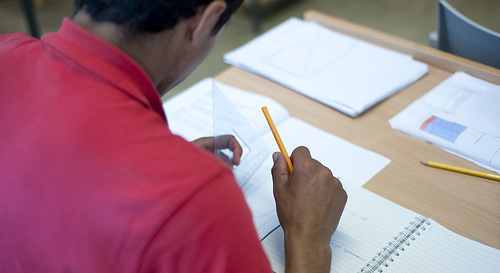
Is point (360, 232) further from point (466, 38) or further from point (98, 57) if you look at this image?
point (466, 38)

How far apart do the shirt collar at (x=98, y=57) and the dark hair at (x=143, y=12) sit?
3 cm

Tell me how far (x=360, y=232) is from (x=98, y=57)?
55 cm

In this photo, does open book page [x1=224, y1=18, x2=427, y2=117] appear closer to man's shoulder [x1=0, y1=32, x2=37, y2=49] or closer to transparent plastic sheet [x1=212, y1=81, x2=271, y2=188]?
transparent plastic sheet [x1=212, y1=81, x2=271, y2=188]

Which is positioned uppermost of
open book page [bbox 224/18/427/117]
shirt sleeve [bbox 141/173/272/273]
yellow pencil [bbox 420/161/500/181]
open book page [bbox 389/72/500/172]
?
shirt sleeve [bbox 141/173/272/273]

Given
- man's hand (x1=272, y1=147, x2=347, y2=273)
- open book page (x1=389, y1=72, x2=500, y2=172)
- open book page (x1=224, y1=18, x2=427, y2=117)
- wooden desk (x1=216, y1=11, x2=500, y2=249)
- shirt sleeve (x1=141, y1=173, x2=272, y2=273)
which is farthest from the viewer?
open book page (x1=224, y1=18, x2=427, y2=117)

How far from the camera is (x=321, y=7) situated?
3518 mm

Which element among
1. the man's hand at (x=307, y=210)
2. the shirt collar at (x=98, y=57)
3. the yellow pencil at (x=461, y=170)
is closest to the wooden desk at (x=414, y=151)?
the yellow pencil at (x=461, y=170)

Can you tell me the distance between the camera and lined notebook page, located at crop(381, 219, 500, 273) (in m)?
0.80

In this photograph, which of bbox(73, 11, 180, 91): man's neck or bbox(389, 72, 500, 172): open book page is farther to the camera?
bbox(389, 72, 500, 172): open book page

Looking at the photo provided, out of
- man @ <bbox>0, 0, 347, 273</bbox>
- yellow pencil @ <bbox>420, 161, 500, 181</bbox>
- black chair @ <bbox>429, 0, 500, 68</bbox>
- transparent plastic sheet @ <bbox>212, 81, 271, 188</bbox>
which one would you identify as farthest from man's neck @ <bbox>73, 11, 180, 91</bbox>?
black chair @ <bbox>429, 0, 500, 68</bbox>

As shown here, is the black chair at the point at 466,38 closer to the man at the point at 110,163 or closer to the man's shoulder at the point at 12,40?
the man at the point at 110,163

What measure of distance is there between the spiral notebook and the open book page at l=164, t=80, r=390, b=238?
8 cm

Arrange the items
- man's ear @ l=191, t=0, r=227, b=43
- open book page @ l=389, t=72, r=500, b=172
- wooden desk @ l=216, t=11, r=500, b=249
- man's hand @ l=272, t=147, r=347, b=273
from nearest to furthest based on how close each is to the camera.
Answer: man's ear @ l=191, t=0, r=227, b=43 < man's hand @ l=272, t=147, r=347, b=273 < wooden desk @ l=216, t=11, r=500, b=249 < open book page @ l=389, t=72, r=500, b=172

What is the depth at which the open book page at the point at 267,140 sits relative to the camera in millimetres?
958
